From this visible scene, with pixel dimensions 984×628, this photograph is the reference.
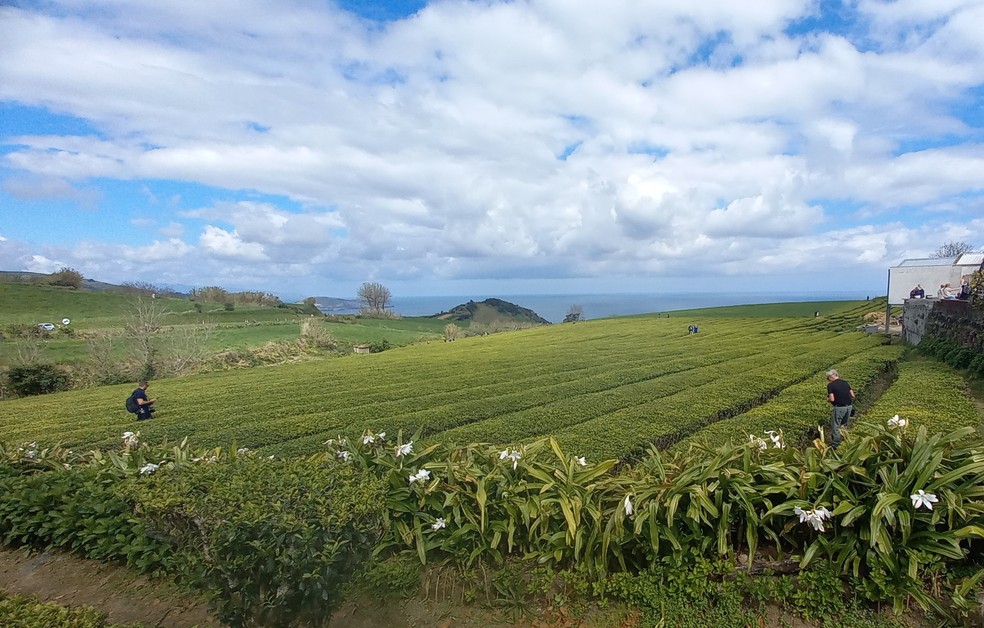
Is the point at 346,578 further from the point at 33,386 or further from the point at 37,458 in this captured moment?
the point at 33,386

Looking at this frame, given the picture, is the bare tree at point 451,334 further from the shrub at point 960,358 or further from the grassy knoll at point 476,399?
the shrub at point 960,358

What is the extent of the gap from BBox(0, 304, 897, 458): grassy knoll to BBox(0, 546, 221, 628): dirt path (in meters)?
3.01

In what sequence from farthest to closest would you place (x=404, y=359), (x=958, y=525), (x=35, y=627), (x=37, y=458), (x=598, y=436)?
(x=404, y=359)
(x=598, y=436)
(x=37, y=458)
(x=958, y=525)
(x=35, y=627)

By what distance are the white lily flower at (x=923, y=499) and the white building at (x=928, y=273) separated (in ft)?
109

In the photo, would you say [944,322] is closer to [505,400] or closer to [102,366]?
[505,400]

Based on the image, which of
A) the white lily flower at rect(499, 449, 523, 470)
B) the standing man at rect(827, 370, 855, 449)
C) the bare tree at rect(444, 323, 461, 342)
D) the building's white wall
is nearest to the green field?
the standing man at rect(827, 370, 855, 449)

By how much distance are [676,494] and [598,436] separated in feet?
20.1

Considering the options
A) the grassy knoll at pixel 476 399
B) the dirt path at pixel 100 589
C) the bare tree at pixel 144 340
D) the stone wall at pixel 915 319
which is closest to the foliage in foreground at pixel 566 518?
the dirt path at pixel 100 589

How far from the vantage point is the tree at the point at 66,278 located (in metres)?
53.6

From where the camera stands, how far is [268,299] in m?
66.8

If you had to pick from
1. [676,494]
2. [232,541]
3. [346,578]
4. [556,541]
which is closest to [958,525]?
[676,494]

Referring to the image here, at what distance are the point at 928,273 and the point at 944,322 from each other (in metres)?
14.8

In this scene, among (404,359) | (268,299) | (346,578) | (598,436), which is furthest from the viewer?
(268,299)

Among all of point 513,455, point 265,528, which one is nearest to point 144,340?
point 513,455
